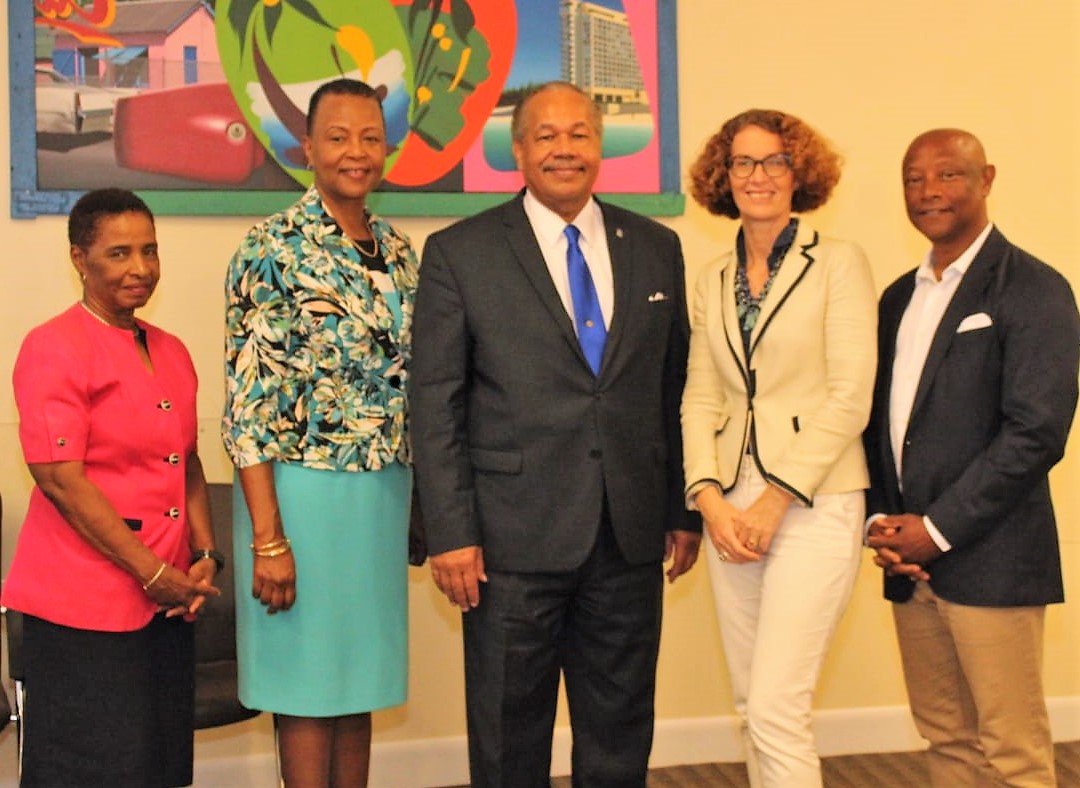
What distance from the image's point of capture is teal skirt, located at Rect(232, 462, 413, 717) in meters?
2.72

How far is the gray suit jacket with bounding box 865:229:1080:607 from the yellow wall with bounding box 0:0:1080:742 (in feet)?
4.90

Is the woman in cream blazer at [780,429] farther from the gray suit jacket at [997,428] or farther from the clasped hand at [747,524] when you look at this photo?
the gray suit jacket at [997,428]

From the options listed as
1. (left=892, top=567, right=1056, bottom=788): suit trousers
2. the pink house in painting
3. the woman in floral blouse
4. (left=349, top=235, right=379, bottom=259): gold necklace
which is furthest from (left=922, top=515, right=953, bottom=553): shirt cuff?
the pink house in painting

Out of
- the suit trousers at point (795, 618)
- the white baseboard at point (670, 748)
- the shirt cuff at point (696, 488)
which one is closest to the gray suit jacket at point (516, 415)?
the shirt cuff at point (696, 488)

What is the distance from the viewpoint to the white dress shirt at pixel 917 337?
9.20 ft

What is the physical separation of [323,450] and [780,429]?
3.27 ft

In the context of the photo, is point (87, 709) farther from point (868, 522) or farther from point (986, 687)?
point (986, 687)

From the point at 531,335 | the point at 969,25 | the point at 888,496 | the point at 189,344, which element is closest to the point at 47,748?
the point at 531,335

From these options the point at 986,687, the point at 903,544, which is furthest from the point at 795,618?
the point at 986,687

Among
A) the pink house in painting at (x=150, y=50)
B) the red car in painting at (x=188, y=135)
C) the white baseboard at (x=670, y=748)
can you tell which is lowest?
the white baseboard at (x=670, y=748)

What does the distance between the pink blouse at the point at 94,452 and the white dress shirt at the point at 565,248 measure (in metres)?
0.87

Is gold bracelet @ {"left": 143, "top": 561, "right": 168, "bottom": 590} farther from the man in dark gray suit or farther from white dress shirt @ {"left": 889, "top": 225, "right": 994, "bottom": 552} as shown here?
white dress shirt @ {"left": 889, "top": 225, "right": 994, "bottom": 552}

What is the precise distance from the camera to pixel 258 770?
3889 millimetres

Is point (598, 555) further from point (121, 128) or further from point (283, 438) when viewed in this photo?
point (121, 128)
